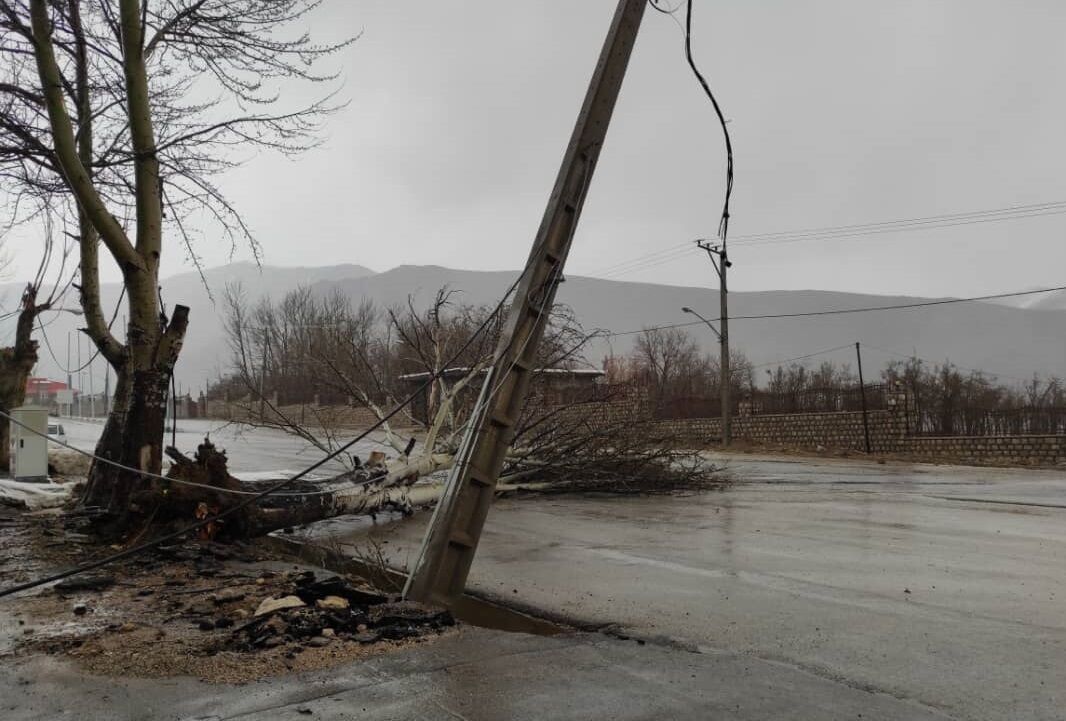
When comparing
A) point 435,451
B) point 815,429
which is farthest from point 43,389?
point 435,451

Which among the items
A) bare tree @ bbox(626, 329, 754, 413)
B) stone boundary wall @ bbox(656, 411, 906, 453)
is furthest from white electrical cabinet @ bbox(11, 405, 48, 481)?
bare tree @ bbox(626, 329, 754, 413)

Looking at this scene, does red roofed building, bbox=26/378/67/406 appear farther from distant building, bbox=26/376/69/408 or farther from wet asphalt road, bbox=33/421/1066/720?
wet asphalt road, bbox=33/421/1066/720

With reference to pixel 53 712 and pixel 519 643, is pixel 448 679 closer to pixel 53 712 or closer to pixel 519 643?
pixel 519 643

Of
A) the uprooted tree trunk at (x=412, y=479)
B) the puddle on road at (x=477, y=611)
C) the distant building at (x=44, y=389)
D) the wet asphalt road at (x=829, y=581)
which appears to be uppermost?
the distant building at (x=44, y=389)

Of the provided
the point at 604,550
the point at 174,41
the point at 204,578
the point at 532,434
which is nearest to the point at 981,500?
the point at 532,434

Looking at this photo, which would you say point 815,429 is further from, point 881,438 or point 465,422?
point 465,422

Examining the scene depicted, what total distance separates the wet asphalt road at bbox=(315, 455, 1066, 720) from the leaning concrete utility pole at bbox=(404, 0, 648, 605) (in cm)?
92

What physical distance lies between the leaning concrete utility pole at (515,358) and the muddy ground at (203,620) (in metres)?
0.38

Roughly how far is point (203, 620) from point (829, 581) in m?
4.41

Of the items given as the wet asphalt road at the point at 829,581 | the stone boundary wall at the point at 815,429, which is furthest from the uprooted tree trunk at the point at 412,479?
the stone boundary wall at the point at 815,429

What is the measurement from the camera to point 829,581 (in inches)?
245

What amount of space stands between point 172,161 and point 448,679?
9.33 m

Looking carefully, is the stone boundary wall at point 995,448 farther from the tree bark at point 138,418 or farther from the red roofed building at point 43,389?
the red roofed building at point 43,389

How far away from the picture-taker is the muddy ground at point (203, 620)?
4.04m
